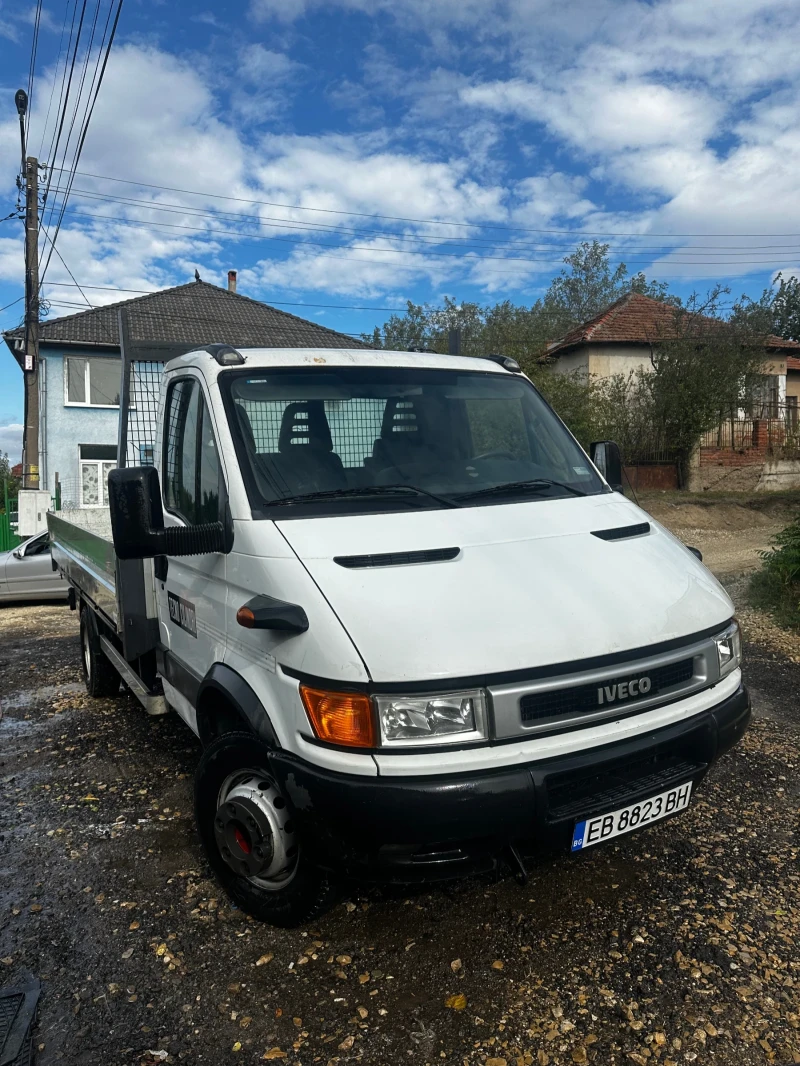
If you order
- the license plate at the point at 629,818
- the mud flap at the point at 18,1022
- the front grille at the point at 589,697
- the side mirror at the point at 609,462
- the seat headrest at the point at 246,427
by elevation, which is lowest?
the mud flap at the point at 18,1022

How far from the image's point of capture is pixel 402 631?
2578 millimetres

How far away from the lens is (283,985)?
2830 mm

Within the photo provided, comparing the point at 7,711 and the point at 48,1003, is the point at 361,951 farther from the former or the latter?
the point at 7,711

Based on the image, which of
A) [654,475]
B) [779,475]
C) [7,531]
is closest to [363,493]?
[654,475]

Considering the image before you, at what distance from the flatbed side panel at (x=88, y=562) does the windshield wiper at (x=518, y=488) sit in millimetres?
2262

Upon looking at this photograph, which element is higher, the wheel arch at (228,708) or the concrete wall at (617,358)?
the concrete wall at (617,358)

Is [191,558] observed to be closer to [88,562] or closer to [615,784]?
[615,784]

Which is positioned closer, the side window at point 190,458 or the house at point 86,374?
the side window at point 190,458

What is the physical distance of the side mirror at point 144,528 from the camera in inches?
121

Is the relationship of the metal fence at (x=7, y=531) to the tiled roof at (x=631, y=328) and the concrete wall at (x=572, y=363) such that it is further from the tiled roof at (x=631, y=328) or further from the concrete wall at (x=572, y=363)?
the tiled roof at (x=631, y=328)

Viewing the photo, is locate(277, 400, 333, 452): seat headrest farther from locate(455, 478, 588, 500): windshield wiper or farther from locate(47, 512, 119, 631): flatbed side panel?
locate(47, 512, 119, 631): flatbed side panel

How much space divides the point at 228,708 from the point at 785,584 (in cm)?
730

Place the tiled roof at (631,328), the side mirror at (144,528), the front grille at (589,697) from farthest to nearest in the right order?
1. the tiled roof at (631,328)
2. the side mirror at (144,528)
3. the front grille at (589,697)

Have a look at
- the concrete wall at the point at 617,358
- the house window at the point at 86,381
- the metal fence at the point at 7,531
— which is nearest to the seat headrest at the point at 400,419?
the metal fence at the point at 7,531
